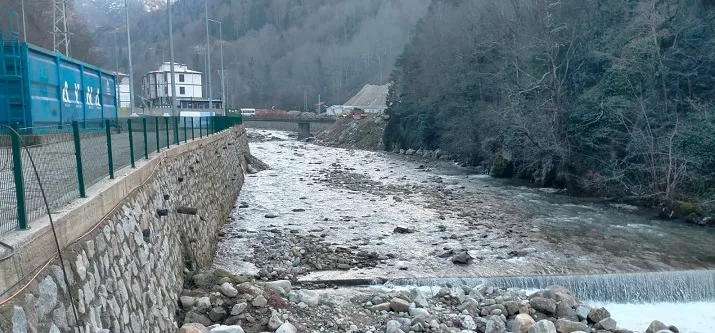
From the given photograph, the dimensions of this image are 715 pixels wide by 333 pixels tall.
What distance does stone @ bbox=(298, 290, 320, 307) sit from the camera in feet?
34.5

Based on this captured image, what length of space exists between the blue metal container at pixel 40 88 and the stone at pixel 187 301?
6.21 metres

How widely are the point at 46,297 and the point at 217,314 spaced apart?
184 inches

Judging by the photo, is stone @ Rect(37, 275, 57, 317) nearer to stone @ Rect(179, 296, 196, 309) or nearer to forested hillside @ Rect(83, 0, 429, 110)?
stone @ Rect(179, 296, 196, 309)

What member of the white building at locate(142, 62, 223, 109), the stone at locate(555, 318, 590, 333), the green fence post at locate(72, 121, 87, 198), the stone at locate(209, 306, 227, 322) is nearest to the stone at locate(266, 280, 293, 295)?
the stone at locate(209, 306, 227, 322)

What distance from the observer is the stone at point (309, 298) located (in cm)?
1052

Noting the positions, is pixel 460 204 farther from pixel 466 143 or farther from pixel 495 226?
pixel 466 143

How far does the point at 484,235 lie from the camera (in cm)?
1805

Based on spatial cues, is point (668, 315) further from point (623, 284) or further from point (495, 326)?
point (495, 326)

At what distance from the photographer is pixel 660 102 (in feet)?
79.4

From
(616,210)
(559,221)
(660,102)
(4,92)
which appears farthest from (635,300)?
(4,92)

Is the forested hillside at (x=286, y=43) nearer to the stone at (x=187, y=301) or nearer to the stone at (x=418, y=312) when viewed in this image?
the stone at (x=418, y=312)

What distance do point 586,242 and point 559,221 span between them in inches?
125

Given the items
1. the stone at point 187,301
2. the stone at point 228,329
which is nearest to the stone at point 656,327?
the stone at point 228,329

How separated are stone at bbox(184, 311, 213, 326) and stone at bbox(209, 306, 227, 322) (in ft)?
0.34
